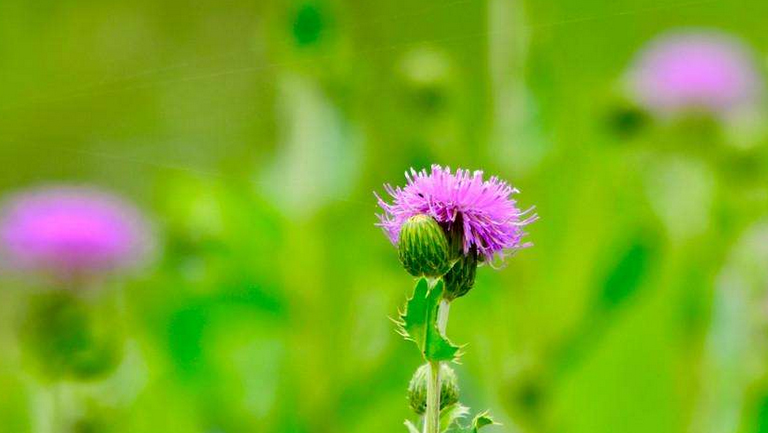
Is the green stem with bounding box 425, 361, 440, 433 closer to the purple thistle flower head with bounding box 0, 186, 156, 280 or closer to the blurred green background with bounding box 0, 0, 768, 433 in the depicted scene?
the blurred green background with bounding box 0, 0, 768, 433

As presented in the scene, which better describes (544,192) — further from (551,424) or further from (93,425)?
(93,425)

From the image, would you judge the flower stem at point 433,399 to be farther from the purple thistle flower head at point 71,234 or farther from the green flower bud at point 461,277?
the purple thistle flower head at point 71,234

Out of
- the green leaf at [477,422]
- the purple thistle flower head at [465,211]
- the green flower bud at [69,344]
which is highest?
the green flower bud at [69,344]

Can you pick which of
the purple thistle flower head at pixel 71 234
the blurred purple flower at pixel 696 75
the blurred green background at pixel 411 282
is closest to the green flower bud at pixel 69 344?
the blurred green background at pixel 411 282

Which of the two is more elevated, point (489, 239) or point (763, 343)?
point (763, 343)

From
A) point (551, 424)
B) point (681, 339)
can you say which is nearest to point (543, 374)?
point (551, 424)

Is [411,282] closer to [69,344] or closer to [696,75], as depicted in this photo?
[69,344]
